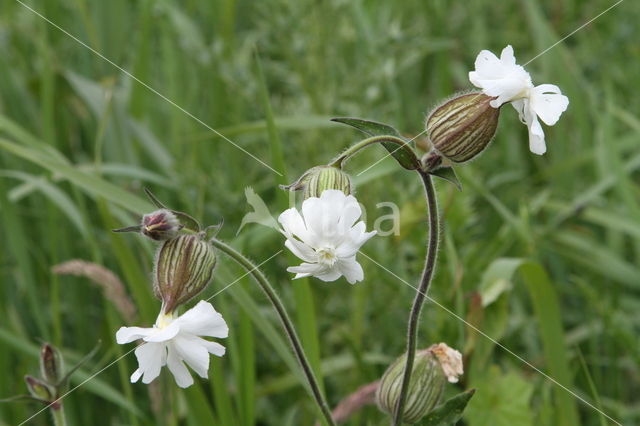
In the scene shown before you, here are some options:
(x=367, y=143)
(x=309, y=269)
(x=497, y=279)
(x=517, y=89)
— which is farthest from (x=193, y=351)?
(x=497, y=279)

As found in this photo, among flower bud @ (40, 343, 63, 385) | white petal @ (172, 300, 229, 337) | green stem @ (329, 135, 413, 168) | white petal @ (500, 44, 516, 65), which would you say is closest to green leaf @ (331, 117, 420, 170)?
green stem @ (329, 135, 413, 168)

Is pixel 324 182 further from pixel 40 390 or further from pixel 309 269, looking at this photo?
pixel 40 390

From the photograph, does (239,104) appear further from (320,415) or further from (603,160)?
(320,415)

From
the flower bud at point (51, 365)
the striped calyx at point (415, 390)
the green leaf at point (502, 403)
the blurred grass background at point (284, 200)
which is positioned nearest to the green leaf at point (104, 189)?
the blurred grass background at point (284, 200)

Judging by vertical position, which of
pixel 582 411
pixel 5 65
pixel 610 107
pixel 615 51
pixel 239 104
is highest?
pixel 5 65

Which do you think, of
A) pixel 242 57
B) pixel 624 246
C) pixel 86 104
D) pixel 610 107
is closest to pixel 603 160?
pixel 610 107

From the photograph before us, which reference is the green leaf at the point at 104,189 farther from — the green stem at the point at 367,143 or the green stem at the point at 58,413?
the green stem at the point at 367,143

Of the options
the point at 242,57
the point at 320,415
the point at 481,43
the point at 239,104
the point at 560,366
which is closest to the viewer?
the point at 320,415
